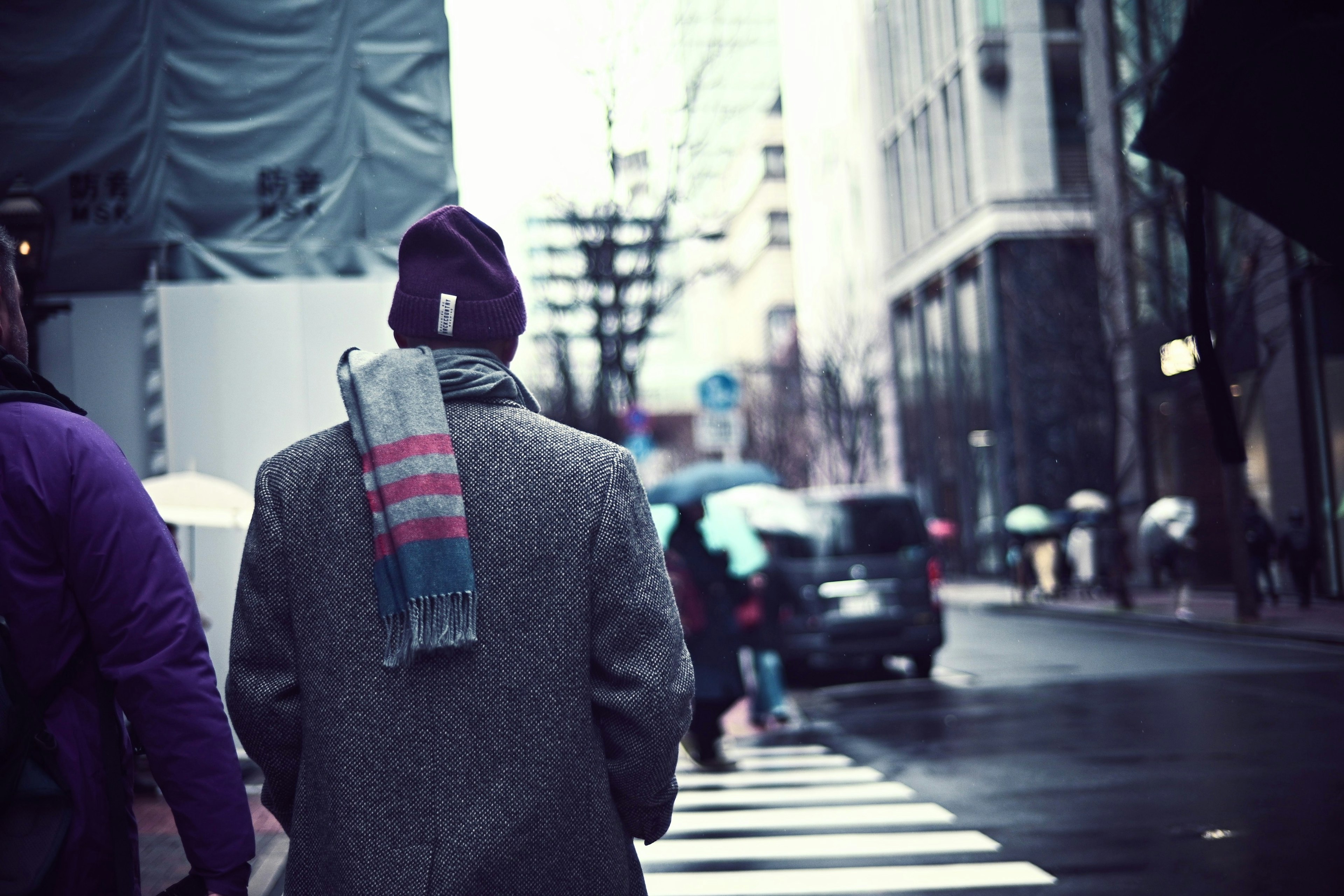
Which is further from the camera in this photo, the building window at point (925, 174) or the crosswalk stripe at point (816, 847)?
the building window at point (925, 174)

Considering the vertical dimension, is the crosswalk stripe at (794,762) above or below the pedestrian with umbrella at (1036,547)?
below

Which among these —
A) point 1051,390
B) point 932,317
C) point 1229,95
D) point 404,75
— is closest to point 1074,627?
point 1051,390

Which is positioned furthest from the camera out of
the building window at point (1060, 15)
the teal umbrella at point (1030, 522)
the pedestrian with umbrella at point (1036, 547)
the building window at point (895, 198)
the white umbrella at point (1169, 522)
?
the building window at point (895, 198)

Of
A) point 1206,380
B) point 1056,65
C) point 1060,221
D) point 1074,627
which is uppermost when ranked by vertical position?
point 1056,65

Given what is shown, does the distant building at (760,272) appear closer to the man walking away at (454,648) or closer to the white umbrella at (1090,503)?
the white umbrella at (1090,503)

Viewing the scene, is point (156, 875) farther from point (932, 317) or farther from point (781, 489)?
point (932, 317)

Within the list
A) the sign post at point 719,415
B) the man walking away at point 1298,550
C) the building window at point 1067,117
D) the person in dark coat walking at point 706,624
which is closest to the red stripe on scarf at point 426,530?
the man walking away at point 1298,550

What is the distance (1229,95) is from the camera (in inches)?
138

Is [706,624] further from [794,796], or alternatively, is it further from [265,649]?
[265,649]

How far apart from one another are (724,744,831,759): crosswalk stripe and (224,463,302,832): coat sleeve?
26.2 ft

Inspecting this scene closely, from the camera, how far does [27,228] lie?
590 centimetres

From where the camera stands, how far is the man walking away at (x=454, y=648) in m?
2.14

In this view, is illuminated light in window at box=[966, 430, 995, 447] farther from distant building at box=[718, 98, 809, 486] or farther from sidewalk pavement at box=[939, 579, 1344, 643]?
distant building at box=[718, 98, 809, 486]

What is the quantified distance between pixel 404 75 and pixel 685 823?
4459mm
